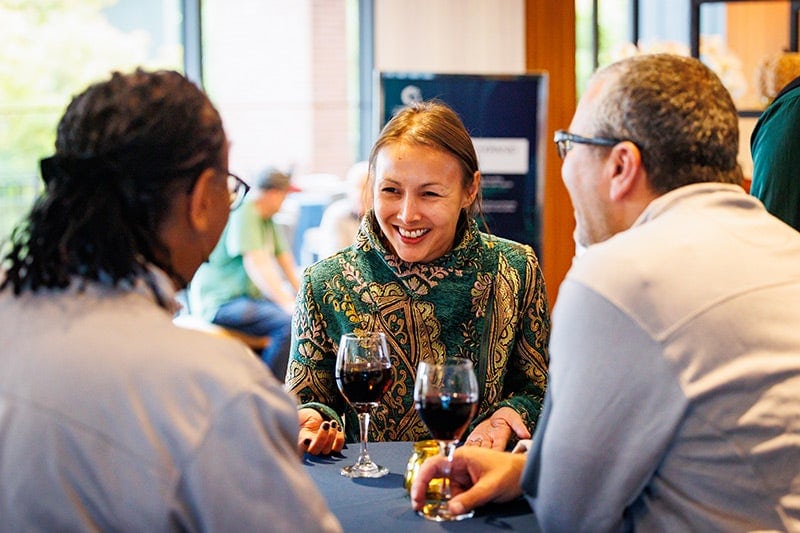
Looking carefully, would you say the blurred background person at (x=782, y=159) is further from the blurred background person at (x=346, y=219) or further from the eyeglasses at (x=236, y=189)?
the blurred background person at (x=346, y=219)

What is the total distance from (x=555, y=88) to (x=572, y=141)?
5.02 metres

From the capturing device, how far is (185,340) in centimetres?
126

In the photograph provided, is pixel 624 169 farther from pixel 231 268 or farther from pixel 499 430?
pixel 231 268

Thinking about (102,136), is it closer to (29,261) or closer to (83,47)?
(29,261)

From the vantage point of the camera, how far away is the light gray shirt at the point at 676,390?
1.49 meters

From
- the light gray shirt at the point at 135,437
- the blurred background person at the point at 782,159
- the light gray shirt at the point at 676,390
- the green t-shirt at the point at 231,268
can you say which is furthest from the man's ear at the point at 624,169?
the green t-shirt at the point at 231,268

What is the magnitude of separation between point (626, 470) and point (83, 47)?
615 cm

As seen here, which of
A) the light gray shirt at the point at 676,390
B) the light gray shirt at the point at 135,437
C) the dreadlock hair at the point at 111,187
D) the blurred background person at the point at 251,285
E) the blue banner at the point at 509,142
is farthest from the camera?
the blurred background person at the point at 251,285

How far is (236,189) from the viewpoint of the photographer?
1.60 meters

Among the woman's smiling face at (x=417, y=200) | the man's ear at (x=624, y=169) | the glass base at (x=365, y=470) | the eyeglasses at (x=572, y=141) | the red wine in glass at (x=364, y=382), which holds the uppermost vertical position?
the eyeglasses at (x=572, y=141)

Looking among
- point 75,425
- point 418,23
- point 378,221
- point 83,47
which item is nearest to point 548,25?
point 418,23

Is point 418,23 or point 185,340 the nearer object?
point 185,340

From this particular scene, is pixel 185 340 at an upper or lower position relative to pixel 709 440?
upper

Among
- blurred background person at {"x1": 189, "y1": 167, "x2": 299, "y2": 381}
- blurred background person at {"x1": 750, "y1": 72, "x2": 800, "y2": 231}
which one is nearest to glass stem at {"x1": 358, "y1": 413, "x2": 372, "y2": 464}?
blurred background person at {"x1": 750, "y1": 72, "x2": 800, "y2": 231}
